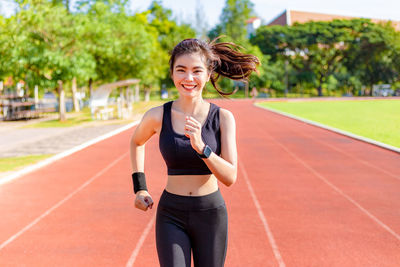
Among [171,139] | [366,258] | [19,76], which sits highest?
[19,76]

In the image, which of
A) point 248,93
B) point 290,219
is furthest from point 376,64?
point 290,219

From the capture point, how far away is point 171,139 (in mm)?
2307

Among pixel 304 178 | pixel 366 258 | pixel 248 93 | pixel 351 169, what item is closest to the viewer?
pixel 366 258

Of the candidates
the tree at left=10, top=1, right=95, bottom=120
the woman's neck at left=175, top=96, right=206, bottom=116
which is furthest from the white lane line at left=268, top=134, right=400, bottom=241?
the tree at left=10, top=1, right=95, bottom=120

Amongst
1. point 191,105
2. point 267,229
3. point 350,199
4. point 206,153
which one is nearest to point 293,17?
point 350,199

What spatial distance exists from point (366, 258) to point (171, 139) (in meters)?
2.96

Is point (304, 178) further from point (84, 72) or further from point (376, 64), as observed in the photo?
point (376, 64)

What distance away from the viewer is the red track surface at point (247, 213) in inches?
172

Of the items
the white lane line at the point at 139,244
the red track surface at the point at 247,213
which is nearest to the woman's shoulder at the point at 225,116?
the red track surface at the point at 247,213

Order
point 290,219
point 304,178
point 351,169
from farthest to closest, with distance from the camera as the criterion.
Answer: point 351,169
point 304,178
point 290,219

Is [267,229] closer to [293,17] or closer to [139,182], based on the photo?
[139,182]

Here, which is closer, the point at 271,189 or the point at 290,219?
the point at 290,219

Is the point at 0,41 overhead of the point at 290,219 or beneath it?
overhead

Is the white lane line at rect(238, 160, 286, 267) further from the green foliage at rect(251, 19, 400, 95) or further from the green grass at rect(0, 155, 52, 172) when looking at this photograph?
the green foliage at rect(251, 19, 400, 95)
